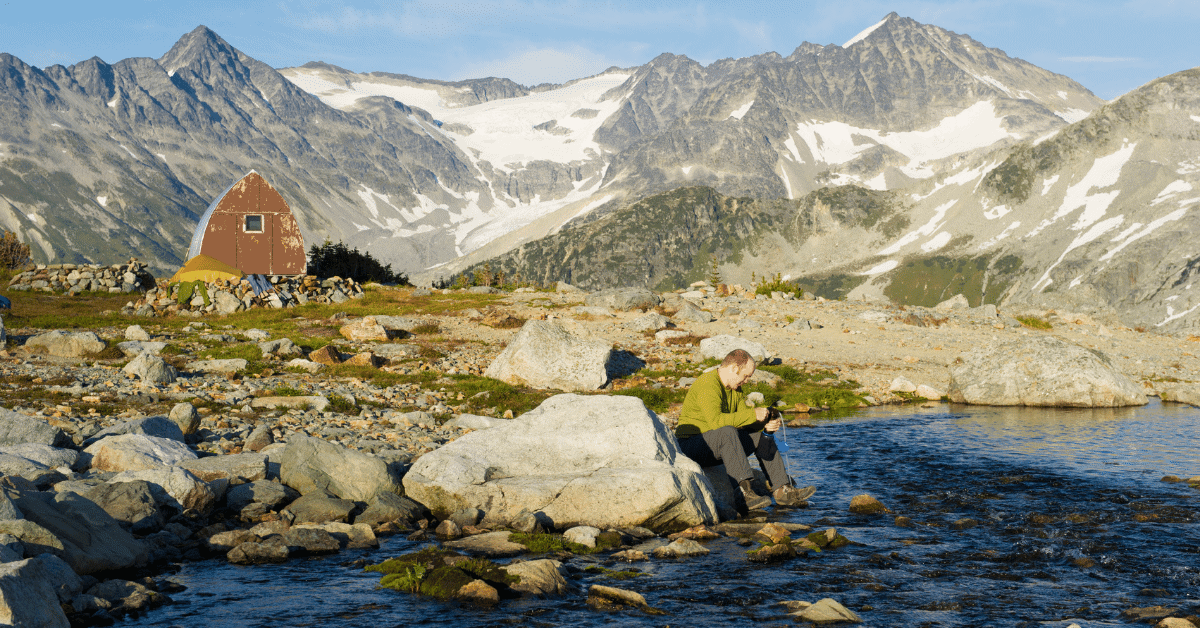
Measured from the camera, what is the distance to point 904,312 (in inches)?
1930

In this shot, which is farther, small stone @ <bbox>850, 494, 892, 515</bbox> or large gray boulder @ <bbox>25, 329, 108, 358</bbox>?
large gray boulder @ <bbox>25, 329, 108, 358</bbox>

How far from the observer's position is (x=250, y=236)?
6506 centimetres

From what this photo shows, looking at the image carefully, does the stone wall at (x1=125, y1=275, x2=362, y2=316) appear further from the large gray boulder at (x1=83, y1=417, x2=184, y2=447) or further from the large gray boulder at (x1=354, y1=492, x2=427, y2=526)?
the large gray boulder at (x1=354, y1=492, x2=427, y2=526)

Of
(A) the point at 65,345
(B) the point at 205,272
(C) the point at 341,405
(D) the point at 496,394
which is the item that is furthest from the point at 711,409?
(B) the point at 205,272

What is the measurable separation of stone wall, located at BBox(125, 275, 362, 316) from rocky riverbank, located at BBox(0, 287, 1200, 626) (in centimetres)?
304

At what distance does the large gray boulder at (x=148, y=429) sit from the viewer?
56.2 feet

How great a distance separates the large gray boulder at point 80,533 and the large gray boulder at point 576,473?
189 inches

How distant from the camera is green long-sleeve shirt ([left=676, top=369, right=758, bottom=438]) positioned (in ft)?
50.4

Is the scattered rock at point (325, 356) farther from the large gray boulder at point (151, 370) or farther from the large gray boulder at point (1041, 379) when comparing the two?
the large gray boulder at point (1041, 379)

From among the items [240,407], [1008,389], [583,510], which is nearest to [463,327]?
[240,407]

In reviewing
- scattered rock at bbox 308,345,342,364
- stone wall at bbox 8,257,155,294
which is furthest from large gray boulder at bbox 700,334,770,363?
stone wall at bbox 8,257,155,294

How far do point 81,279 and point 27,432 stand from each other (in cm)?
5129

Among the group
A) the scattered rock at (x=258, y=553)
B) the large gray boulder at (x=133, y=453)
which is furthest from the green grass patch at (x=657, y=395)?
the scattered rock at (x=258, y=553)

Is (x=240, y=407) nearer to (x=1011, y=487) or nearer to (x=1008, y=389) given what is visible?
(x=1011, y=487)
